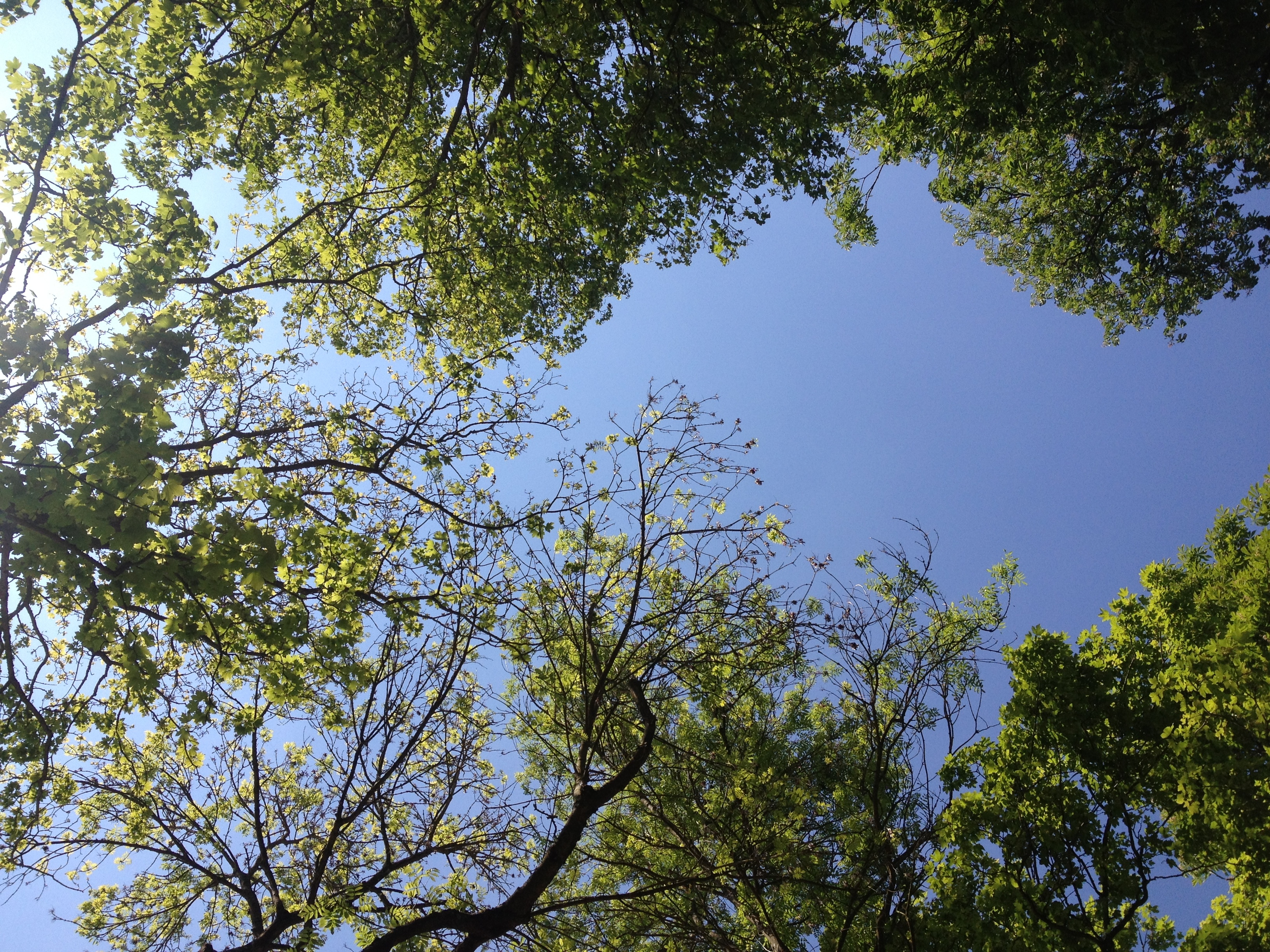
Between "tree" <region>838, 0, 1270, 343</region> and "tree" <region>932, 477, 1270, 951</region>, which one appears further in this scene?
"tree" <region>838, 0, 1270, 343</region>

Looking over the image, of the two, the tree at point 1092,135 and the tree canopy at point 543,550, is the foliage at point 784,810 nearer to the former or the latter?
the tree canopy at point 543,550

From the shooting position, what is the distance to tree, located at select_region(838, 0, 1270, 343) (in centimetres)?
636

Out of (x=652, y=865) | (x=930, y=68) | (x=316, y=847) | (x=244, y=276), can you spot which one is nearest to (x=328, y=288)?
(x=244, y=276)

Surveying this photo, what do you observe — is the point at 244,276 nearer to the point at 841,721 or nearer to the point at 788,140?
the point at 788,140

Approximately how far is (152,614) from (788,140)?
854 centimetres

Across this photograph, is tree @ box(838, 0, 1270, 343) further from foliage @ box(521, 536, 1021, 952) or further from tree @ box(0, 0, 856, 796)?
foliage @ box(521, 536, 1021, 952)

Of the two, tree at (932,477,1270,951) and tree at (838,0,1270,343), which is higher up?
tree at (838,0,1270,343)

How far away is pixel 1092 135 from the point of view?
33.4 ft

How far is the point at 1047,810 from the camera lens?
525cm

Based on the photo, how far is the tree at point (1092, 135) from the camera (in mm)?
6355

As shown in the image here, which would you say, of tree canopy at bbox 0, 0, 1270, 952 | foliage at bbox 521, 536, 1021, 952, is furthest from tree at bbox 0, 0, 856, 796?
foliage at bbox 521, 536, 1021, 952

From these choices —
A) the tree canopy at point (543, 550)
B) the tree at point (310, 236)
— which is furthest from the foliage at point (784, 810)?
the tree at point (310, 236)

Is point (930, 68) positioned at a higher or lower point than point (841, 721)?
higher

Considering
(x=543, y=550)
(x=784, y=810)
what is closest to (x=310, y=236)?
(x=543, y=550)
